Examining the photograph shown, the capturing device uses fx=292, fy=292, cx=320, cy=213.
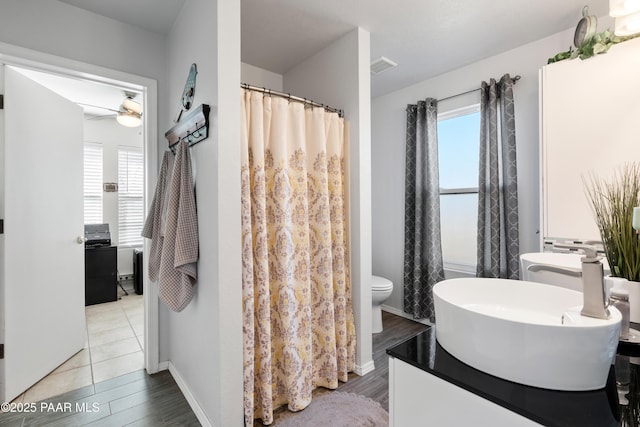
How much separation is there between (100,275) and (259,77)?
10.4 feet

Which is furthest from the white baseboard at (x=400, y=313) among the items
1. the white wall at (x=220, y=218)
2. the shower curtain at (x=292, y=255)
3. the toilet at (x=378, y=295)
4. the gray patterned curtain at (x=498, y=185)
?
the white wall at (x=220, y=218)

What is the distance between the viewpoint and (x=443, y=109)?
2900 millimetres

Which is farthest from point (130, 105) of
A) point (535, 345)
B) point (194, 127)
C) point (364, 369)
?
point (535, 345)

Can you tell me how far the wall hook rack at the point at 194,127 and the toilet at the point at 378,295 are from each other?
1.87 meters

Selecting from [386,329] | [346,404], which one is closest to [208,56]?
[346,404]

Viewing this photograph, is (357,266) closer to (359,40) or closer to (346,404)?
(346,404)

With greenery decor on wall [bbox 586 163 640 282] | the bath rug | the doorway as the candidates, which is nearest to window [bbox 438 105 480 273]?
the bath rug

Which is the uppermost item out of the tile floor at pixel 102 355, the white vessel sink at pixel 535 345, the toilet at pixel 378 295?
the white vessel sink at pixel 535 345

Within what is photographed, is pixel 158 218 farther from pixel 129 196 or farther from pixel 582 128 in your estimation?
pixel 129 196

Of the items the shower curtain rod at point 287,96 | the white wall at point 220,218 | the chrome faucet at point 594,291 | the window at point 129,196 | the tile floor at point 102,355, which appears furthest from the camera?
the window at point 129,196

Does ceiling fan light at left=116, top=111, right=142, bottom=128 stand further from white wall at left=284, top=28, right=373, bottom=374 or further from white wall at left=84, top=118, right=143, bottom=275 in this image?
white wall at left=284, top=28, right=373, bottom=374

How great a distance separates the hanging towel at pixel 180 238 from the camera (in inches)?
64.7

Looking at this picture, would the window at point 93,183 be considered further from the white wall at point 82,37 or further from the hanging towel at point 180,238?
the hanging towel at point 180,238

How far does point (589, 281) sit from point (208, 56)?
→ 1786mm
